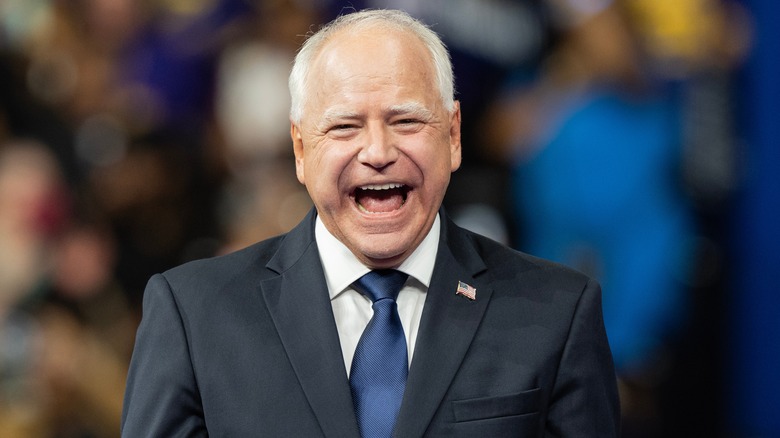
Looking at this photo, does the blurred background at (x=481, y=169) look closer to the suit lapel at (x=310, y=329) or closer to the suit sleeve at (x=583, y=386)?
the suit lapel at (x=310, y=329)

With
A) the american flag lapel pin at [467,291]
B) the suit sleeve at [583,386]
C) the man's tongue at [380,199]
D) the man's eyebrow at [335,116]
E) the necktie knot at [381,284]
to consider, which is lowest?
the suit sleeve at [583,386]

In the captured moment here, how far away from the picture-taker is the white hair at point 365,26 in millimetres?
1704

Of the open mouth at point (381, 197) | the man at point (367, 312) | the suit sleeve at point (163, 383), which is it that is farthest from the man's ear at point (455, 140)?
the suit sleeve at point (163, 383)

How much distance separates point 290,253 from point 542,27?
2.62 meters

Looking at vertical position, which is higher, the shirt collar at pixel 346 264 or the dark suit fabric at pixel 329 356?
the shirt collar at pixel 346 264

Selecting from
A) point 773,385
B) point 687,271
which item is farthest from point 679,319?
point 773,385

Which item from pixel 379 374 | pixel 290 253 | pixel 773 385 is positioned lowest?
pixel 773 385

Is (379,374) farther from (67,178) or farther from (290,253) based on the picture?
(67,178)

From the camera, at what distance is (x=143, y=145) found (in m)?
3.84

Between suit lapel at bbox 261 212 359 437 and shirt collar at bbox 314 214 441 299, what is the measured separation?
2 centimetres

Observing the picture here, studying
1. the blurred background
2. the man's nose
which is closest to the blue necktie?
the man's nose

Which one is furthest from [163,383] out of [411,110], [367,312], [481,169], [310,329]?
[481,169]

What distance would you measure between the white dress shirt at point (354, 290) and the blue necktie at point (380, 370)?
0.03 m

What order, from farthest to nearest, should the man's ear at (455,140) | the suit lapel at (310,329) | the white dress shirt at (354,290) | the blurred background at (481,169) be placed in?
the blurred background at (481,169) → the man's ear at (455,140) → the white dress shirt at (354,290) → the suit lapel at (310,329)
